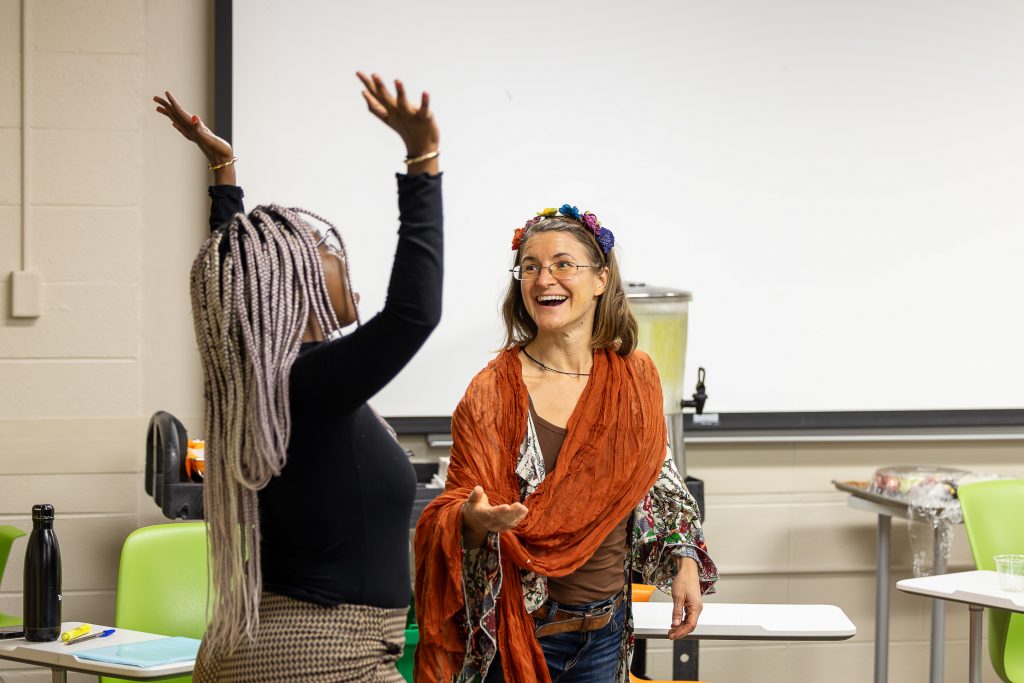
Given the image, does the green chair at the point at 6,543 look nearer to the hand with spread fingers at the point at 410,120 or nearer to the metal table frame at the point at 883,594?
the hand with spread fingers at the point at 410,120

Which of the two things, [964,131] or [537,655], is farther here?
[964,131]

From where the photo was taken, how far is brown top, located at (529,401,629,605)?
2043 mm

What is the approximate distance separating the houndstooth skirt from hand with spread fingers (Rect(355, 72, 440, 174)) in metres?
0.53

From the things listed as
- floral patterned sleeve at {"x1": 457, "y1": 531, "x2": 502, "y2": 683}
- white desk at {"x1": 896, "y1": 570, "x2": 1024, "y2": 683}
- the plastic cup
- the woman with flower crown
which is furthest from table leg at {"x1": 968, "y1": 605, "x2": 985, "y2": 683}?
floral patterned sleeve at {"x1": 457, "y1": 531, "x2": 502, "y2": 683}

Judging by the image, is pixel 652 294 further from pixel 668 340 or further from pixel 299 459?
pixel 299 459

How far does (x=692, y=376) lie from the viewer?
12.5 feet

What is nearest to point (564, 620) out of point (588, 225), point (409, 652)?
point (588, 225)

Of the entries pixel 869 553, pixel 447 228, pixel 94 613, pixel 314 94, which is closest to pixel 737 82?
pixel 447 228

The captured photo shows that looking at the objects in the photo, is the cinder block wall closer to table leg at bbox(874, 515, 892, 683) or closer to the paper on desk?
the paper on desk

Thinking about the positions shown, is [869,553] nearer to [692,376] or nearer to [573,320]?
[692,376]

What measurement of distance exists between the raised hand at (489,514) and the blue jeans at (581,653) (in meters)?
0.28

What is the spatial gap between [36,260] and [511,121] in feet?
5.01

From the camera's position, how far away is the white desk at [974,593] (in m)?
2.66

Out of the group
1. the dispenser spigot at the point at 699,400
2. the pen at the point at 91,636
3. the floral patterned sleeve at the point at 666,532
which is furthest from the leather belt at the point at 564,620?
the dispenser spigot at the point at 699,400
